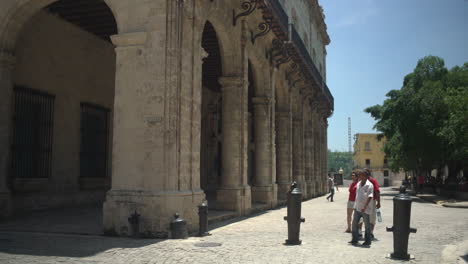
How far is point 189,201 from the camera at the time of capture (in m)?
9.02

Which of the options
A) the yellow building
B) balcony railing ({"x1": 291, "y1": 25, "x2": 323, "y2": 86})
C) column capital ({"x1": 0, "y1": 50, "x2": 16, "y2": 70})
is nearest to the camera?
column capital ({"x1": 0, "y1": 50, "x2": 16, "y2": 70})

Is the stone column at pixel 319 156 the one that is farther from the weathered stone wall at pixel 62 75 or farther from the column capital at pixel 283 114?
the weathered stone wall at pixel 62 75

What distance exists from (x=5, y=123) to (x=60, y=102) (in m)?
2.85

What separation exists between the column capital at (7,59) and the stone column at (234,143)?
19.7 ft

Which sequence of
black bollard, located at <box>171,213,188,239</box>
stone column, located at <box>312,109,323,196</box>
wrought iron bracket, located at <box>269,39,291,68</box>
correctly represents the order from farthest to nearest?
1. stone column, located at <box>312,109,323,196</box>
2. wrought iron bracket, located at <box>269,39,291,68</box>
3. black bollard, located at <box>171,213,188,239</box>

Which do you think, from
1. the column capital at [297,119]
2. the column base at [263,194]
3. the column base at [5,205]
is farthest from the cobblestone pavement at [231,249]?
the column capital at [297,119]

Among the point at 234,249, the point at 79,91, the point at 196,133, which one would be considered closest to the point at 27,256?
the point at 234,249

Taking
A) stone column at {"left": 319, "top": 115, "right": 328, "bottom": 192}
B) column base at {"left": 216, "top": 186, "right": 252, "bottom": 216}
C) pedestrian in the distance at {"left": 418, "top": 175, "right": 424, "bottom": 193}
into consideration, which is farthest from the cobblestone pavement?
pedestrian in the distance at {"left": 418, "top": 175, "right": 424, "bottom": 193}

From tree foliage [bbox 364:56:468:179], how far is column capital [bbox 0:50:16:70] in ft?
66.3

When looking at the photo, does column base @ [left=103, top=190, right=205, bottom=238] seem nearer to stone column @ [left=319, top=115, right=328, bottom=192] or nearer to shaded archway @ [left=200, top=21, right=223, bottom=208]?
shaded archway @ [left=200, top=21, right=223, bottom=208]

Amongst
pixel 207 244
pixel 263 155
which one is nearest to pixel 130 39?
pixel 207 244

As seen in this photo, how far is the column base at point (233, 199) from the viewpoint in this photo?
509 inches

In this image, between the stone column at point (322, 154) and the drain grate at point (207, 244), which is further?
the stone column at point (322, 154)

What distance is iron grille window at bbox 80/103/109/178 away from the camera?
574 inches
